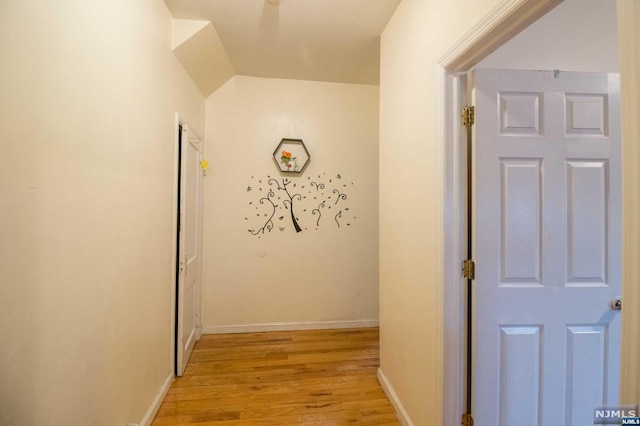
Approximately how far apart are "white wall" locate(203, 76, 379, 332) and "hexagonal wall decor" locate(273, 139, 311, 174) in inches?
2.8

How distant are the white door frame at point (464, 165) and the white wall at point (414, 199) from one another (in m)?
0.04

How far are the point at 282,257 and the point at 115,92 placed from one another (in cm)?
202

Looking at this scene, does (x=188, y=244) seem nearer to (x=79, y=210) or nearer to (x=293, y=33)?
(x=79, y=210)

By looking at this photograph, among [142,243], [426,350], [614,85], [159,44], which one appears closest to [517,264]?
[426,350]

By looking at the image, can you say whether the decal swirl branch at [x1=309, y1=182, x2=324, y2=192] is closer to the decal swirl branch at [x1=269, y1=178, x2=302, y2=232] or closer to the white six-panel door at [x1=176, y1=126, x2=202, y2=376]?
the decal swirl branch at [x1=269, y1=178, x2=302, y2=232]

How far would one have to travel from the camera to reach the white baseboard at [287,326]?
2.75m

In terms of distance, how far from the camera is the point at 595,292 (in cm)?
120

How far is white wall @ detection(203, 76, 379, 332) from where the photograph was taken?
276 cm

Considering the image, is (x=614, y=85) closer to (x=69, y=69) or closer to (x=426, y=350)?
(x=426, y=350)

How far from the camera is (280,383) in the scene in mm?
1989

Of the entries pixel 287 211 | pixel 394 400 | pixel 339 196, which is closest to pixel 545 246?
pixel 394 400

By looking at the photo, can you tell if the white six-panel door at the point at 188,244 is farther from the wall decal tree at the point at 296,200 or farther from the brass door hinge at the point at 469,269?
the brass door hinge at the point at 469,269

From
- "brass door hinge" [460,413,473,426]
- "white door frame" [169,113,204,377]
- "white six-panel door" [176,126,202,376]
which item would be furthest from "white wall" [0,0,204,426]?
"brass door hinge" [460,413,473,426]

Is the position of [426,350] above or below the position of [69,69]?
below
